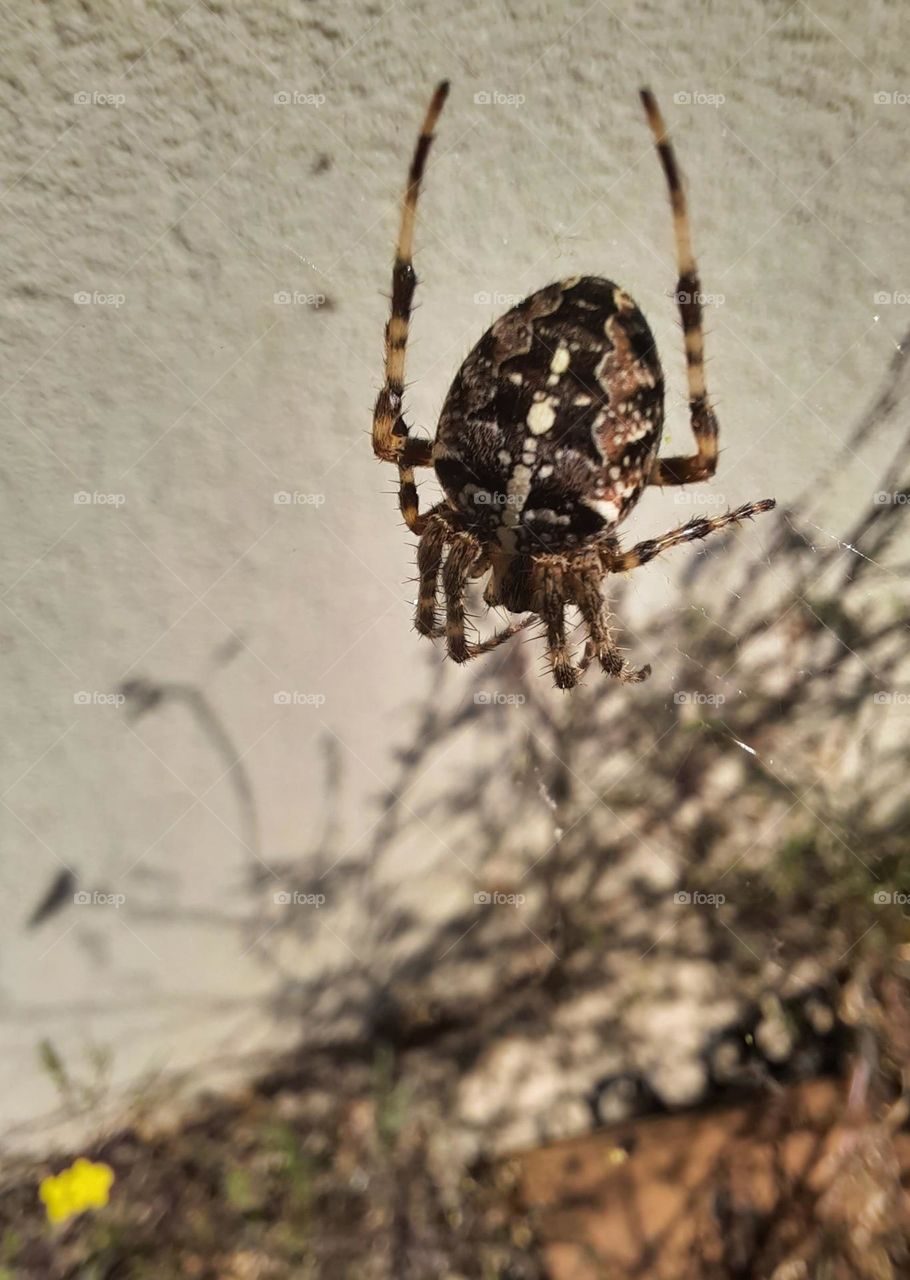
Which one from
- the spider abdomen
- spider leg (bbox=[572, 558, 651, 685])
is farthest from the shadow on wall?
the spider abdomen

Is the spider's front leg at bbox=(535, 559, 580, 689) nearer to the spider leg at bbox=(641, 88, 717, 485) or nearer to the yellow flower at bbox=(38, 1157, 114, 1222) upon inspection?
the spider leg at bbox=(641, 88, 717, 485)

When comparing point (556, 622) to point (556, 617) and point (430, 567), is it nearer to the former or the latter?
point (556, 617)

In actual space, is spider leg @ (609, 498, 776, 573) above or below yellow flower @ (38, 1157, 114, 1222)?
above

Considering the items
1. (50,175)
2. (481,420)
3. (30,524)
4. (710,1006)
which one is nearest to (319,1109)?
(710,1006)

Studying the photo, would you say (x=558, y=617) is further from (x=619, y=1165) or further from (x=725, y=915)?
(x=619, y=1165)

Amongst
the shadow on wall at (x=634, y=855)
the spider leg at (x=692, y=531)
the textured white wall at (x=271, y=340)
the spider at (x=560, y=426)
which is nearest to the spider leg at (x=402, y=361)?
the spider at (x=560, y=426)

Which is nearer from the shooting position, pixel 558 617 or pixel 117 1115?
pixel 558 617

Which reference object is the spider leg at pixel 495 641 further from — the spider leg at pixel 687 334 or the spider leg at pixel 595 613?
the spider leg at pixel 687 334
